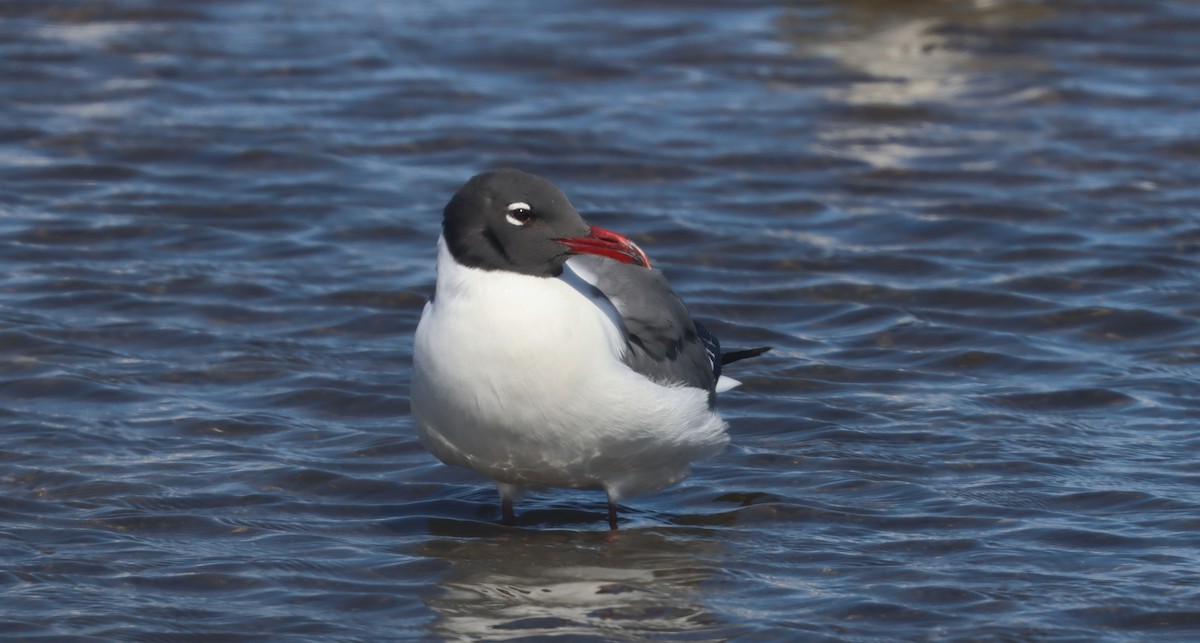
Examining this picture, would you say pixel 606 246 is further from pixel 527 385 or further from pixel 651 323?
pixel 651 323

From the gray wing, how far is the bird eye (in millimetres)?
509

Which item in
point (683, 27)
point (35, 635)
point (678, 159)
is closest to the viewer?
point (35, 635)

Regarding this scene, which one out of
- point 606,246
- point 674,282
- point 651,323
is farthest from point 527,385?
point 674,282

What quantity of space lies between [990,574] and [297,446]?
3.10m

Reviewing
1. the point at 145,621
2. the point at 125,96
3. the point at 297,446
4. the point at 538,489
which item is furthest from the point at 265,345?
the point at 125,96

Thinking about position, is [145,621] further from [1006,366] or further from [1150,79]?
[1150,79]

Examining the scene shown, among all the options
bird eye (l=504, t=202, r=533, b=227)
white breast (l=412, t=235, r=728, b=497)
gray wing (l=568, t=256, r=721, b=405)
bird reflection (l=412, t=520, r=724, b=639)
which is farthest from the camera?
gray wing (l=568, t=256, r=721, b=405)

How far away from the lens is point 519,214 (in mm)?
6180

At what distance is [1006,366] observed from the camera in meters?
8.59

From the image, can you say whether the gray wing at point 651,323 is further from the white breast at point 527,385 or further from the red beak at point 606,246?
the red beak at point 606,246

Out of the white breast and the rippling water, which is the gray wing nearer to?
the white breast

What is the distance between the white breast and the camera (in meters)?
6.06

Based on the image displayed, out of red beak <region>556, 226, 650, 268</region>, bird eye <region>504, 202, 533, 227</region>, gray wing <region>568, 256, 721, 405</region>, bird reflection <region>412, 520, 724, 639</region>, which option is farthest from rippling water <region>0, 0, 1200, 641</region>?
bird eye <region>504, 202, 533, 227</region>

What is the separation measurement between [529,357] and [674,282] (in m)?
3.96
